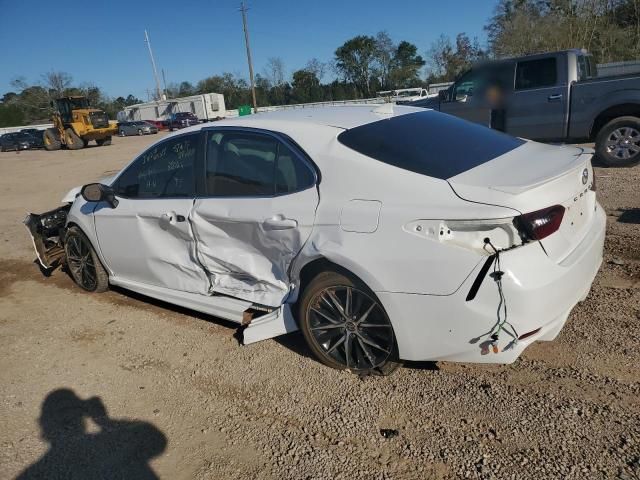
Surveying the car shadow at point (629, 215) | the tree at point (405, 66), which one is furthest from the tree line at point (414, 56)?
the car shadow at point (629, 215)

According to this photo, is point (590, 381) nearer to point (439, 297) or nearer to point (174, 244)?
point (439, 297)

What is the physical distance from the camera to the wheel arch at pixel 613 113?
7.57 meters

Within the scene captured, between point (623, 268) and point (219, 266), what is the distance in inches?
130

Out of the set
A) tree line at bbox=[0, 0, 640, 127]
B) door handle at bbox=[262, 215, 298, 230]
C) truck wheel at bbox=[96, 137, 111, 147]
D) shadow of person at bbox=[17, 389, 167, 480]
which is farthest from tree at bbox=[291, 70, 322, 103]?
shadow of person at bbox=[17, 389, 167, 480]

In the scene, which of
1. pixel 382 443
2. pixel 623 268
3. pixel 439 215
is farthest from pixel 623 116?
pixel 382 443

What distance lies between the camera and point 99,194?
165 inches

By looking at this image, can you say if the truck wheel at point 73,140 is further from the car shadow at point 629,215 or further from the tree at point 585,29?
the car shadow at point 629,215

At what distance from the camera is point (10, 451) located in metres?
2.78

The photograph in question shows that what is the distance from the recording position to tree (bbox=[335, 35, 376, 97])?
74.9 metres

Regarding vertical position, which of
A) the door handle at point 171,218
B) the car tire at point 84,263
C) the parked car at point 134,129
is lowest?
the parked car at point 134,129

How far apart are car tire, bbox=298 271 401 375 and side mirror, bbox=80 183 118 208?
213 centimetres

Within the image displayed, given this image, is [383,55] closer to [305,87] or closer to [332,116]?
[305,87]

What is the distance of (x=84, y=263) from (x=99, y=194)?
1065 millimetres

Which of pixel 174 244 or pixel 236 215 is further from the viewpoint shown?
pixel 174 244
